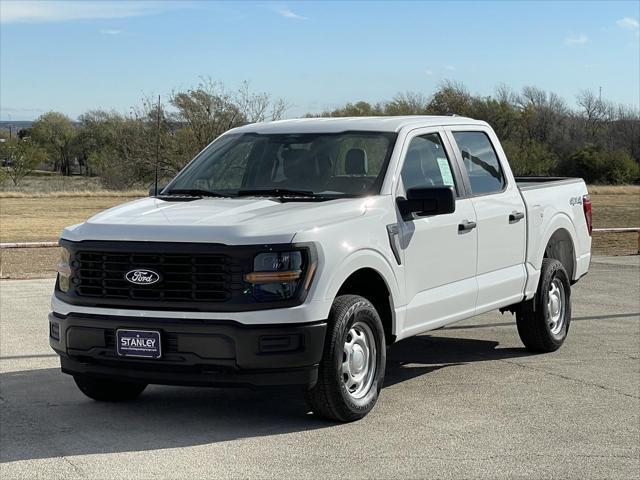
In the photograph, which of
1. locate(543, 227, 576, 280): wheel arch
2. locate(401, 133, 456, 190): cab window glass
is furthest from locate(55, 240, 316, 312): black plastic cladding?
locate(543, 227, 576, 280): wheel arch

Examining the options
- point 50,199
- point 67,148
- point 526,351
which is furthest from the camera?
point 67,148

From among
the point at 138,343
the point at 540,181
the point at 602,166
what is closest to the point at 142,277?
the point at 138,343

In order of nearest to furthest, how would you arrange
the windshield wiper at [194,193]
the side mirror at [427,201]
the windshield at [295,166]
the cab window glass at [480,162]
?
1. the side mirror at [427,201]
2. the windshield at [295,166]
3. the windshield wiper at [194,193]
4. the cab window glass at [480,162]

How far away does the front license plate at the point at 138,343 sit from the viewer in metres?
6.14

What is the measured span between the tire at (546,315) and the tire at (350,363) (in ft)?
8.71

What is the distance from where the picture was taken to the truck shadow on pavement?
241 inches

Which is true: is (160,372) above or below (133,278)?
below

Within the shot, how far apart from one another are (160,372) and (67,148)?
352 ft

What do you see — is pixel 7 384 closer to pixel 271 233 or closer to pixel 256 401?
pixel 256 401

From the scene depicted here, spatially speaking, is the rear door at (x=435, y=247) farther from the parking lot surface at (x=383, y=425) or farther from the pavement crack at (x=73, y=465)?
the pavement crack at (x=73, y=465)

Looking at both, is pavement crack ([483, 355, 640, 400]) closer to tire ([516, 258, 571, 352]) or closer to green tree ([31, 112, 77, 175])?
tire ([516, 258, 571, 352])

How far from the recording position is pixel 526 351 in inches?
365

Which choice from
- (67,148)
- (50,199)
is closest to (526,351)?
(50,199)

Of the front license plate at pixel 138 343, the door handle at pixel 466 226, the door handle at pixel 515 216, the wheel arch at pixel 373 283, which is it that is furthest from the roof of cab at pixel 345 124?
the front license plate at pixel 138 343
